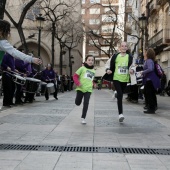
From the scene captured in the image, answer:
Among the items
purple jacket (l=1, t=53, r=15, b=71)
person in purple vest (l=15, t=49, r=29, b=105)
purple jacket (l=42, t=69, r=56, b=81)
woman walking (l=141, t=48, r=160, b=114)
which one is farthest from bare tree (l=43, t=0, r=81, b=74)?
woman walking (l=141, t=48, r=160, b=114)

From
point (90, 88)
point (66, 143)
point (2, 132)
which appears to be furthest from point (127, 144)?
point (90, 88)

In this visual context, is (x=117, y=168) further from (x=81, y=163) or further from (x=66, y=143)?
(x=66, y=143)

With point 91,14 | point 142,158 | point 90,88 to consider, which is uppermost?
point 91,14

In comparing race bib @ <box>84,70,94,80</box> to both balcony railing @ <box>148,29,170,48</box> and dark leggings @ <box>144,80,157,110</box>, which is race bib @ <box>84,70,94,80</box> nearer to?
dark leggings @ <box>144,80,157,110</box>

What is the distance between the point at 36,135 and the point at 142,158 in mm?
2219

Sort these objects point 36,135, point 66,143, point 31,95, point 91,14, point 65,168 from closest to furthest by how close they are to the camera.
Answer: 1. point 65,168
2. point 66,143
3. point 36,135
4. point 31,95
5. point 91,14

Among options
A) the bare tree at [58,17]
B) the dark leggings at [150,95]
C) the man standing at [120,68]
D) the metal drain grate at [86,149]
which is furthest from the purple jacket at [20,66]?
the bare tree at [58,17]

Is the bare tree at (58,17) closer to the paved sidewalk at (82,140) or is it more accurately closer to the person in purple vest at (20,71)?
the person in purple vest at (20,71)

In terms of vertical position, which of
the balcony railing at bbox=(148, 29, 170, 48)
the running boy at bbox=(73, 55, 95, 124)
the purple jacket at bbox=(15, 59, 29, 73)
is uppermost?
the balcony railing at bbox=(148, 29, 170, 48)

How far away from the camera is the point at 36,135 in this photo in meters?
6.36

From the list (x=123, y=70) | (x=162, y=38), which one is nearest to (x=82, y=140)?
(x=123, y=70)

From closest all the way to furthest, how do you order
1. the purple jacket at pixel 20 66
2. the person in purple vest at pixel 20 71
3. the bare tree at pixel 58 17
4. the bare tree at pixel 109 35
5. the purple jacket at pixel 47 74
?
the person in purple vest at pixel 20 71 < the purple jacket at pixel 20 66 < the purple jacket at pixel 47 74 < the bare tree at pixel 58 17 < the bare tree at pixel 109 35

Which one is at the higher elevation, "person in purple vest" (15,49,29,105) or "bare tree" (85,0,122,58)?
"bare tree" (85,0,122,58)

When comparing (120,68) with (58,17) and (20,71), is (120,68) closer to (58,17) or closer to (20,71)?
(20,71)
